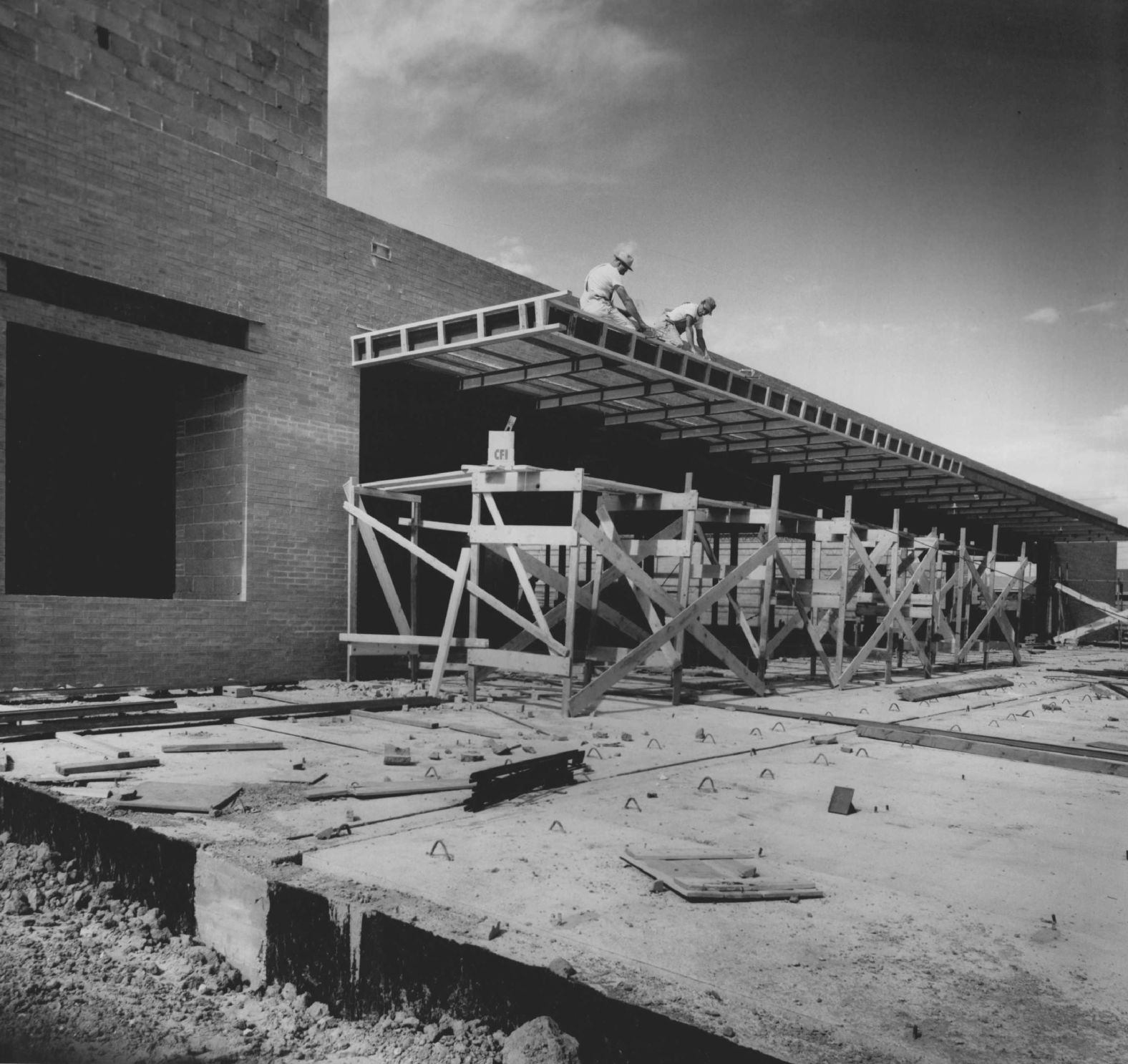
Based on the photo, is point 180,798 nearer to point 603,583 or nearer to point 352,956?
point 352,956

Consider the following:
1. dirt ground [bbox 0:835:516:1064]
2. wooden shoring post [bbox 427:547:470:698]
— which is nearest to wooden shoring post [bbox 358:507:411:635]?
wooden shoring post [bbox 427:547:470:698]

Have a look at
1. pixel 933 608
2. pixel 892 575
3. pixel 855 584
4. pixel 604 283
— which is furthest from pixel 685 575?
pixel 933 608

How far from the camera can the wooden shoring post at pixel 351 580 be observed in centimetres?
1263

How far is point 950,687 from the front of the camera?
13828mm

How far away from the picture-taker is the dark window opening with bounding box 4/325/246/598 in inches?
471

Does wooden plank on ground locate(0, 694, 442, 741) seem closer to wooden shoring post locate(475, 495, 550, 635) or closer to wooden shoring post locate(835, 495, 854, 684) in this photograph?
wooden shoring post locate(475, 495, 550, 635)

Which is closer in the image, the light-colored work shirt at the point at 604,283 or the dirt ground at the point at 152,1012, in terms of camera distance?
the dirt ground at the point at 152,1012

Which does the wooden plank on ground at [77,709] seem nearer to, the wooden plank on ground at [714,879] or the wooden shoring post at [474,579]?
the wooden shoring post at [474,579]

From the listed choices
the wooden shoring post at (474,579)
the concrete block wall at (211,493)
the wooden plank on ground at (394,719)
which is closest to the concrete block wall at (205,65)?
the concrete block wall at (211,493)

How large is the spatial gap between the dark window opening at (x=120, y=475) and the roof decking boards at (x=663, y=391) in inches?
94.4

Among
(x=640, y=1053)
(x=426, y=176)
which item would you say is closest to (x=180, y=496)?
(x=426, y=176)

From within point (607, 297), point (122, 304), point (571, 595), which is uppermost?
point (607, 297)

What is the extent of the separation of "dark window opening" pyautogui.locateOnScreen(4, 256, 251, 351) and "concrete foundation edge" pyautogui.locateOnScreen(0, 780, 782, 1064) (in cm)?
729

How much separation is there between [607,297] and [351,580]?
515 centimetres
